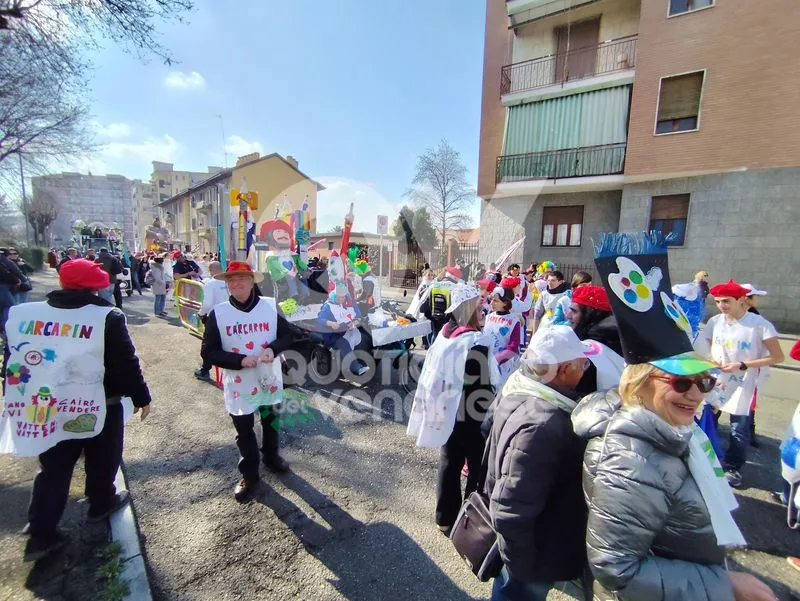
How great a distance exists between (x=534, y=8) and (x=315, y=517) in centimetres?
1874

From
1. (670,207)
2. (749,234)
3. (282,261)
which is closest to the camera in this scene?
(282,261)

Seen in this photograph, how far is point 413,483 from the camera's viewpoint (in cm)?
343

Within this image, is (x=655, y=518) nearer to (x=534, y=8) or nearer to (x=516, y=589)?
(x=516, y=589)

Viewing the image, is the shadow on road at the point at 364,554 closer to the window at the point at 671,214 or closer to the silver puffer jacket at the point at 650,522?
the silver puffer jacket at the point at 650,522

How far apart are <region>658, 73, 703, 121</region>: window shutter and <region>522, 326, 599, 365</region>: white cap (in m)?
15.4

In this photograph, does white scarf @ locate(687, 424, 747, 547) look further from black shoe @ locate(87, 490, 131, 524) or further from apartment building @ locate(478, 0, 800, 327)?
apartment building @ locate(478, 0, 800, 327)

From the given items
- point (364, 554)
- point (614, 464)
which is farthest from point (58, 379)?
point (614, 464)

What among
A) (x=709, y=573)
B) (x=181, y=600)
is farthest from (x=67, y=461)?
(x=709, y=573)

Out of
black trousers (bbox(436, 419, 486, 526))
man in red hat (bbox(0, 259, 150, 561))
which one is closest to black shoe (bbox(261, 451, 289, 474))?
man in red hat (bbox(0, 259, 150, 561))

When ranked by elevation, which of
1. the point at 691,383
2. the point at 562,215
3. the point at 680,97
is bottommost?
the point at 691,383

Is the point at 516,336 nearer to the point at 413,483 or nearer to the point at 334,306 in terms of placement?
the point at 413,483

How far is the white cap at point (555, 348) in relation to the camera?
1.67 m

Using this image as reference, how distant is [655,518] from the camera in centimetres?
117

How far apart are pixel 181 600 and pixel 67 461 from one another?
1.19 meters
